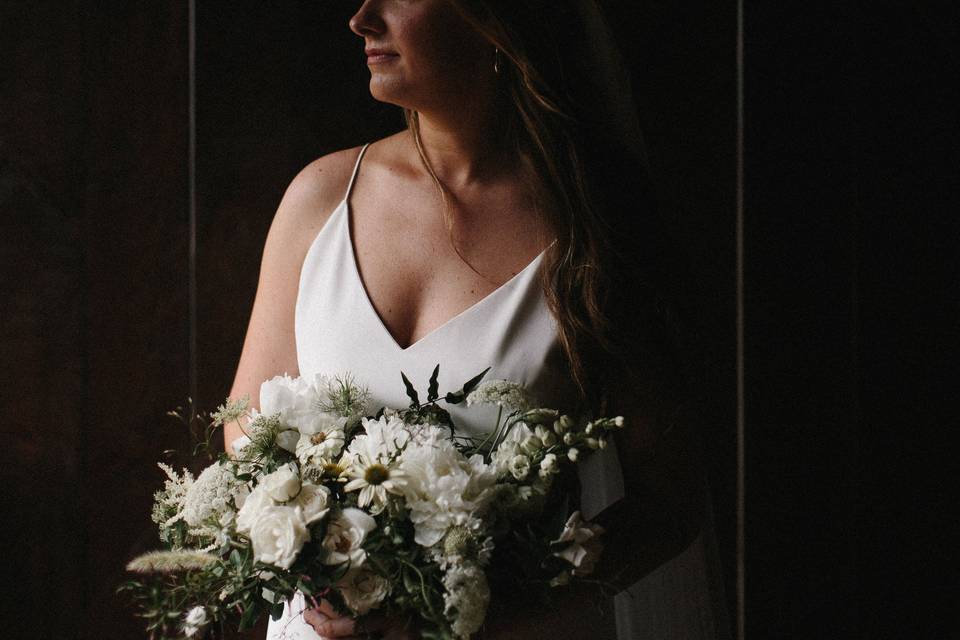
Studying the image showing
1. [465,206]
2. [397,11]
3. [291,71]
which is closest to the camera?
[397,11]

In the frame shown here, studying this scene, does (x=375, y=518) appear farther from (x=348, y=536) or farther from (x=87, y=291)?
(x=87, y=291)

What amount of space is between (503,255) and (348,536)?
25.2 inches

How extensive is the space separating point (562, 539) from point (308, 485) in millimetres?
319

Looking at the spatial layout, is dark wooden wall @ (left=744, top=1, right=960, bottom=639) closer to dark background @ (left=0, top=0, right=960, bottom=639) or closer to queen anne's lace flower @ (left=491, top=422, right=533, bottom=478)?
dark background @ (left=0, top=0, right=960, bottom=639)

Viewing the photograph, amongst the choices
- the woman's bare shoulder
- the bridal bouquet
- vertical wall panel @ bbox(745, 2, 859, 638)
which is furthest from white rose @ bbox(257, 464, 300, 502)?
vertical wall panel @ bbox(745, 2, 859, 638)

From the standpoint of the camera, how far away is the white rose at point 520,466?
40.4 inches

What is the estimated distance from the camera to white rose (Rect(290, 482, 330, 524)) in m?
0.95

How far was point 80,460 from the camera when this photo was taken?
169 cm

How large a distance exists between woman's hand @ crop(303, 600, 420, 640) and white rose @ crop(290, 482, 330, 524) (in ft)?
0.48

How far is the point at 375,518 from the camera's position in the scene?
3.27 feet

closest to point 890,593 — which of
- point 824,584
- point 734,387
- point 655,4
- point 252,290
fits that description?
point 824,584

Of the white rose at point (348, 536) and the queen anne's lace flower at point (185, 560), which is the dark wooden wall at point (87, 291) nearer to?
the queen anne's lace flower at point (185, 560)

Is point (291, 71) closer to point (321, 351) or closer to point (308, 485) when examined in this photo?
point (321, 351)

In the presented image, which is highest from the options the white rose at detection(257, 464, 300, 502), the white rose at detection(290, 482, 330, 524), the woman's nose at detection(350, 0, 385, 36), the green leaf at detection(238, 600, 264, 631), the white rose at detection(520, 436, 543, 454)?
the woman's nose at detection(350, 0, 385, 36)
